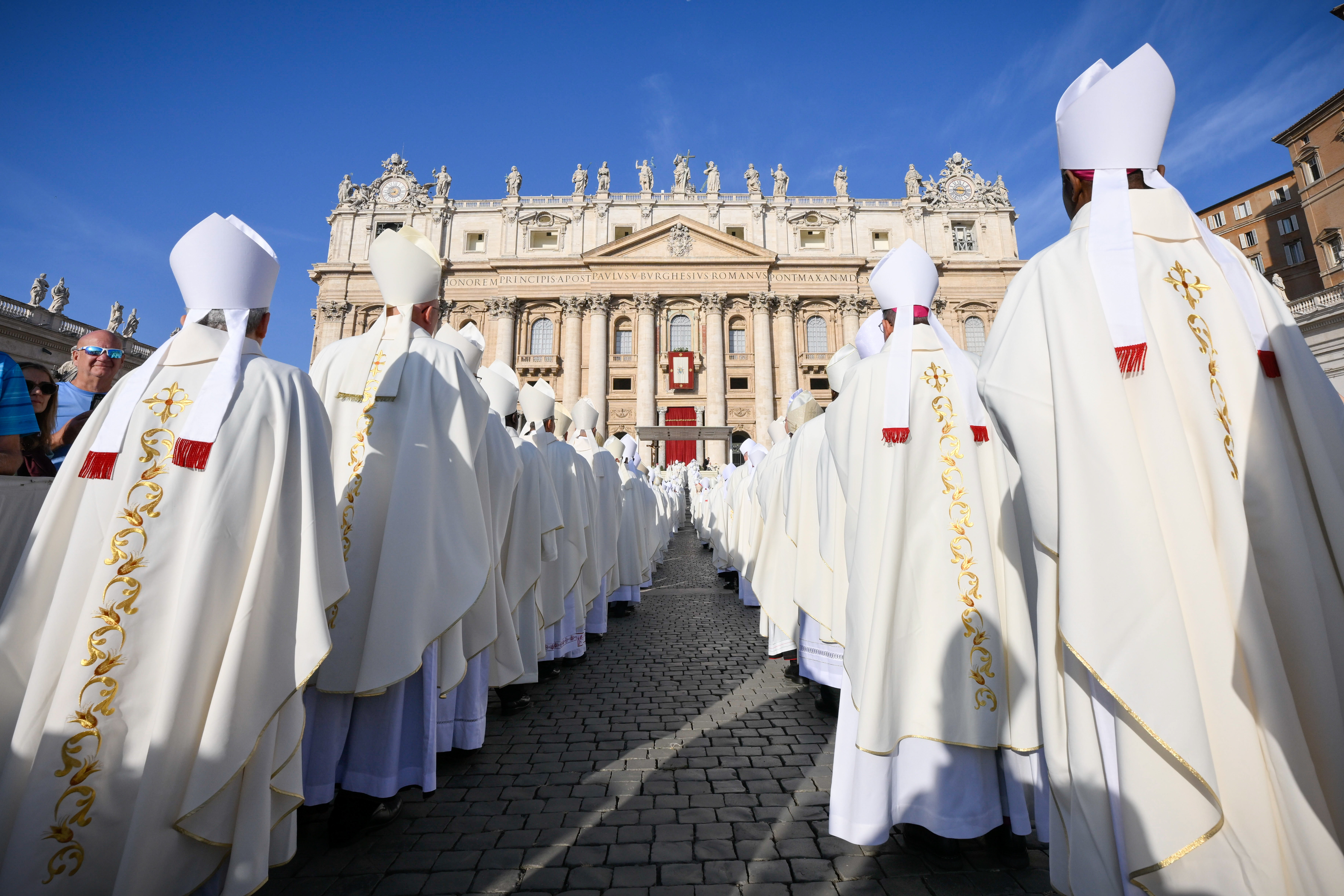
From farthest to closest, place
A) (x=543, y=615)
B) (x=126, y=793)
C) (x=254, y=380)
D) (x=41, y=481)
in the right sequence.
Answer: (x=543, y=615)
(x=41, y=481)
(x=254, y=380)
(x=126, y=793)

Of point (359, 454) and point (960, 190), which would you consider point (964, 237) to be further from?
point (359, 454)

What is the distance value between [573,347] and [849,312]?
54.6 feet

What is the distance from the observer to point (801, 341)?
36.4 m

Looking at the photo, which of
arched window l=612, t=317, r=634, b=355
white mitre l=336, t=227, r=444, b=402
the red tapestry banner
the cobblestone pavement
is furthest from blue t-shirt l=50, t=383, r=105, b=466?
arched window l=612, t=317, r=634, b=355

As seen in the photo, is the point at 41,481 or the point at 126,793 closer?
the point at 126,793

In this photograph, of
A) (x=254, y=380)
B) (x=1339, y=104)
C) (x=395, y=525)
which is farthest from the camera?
(x=1339, y=104)

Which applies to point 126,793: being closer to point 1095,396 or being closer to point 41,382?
point 1095,396

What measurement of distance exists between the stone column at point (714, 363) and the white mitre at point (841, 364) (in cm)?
2880

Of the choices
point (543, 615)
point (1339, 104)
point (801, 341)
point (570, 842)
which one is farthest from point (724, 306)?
point (570, 842)

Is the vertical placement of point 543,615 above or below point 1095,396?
below

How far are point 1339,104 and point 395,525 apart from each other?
38709 mm

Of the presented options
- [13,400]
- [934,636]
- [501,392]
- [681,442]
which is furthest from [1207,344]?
[681,442]

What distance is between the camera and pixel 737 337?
3656 cm

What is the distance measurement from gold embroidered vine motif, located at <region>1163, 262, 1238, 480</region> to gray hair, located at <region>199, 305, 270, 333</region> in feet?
9.74
